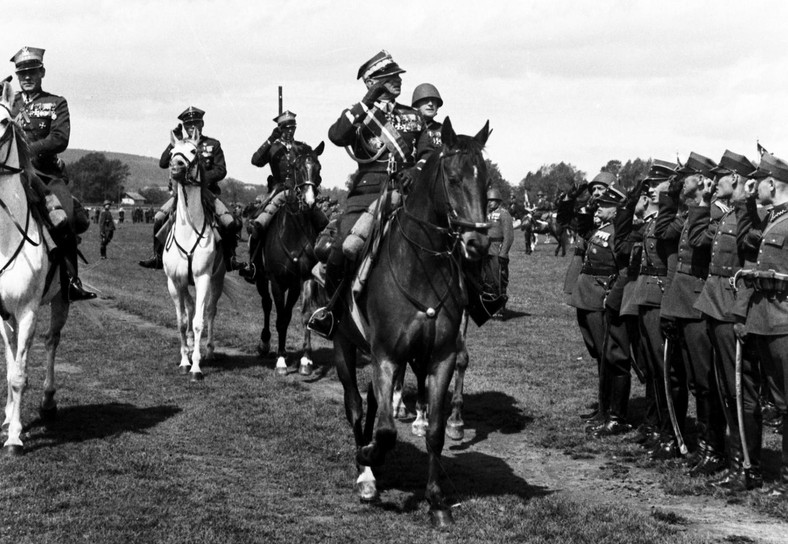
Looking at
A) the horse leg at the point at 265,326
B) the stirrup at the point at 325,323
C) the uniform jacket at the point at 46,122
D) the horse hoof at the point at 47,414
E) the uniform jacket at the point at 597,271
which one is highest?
the uniform jacket at the point at 46,122

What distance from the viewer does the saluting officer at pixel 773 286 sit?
789 centimetres

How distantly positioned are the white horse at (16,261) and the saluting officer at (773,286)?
6.98m

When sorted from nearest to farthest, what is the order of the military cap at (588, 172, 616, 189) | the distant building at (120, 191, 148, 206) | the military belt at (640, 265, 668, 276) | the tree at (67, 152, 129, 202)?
the military belt at (640, 265, 668, 276) → the military cap at (588, 172, 616, 189) → the tree at (67, 152, 129, 202) → the distant building at (120, 191, 148, 206)

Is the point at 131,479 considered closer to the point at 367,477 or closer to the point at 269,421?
the point at 367,477

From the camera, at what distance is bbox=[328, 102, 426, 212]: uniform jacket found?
8852 mm

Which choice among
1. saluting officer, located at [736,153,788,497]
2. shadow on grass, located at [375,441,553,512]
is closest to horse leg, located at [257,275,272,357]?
shadow on grass, located at [375,441,553,512]

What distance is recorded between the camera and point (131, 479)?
8.54 meters

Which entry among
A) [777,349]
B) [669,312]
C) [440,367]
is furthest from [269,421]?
[777,349]

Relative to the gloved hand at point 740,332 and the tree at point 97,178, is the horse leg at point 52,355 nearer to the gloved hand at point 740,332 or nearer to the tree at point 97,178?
the gloved hand at point 740,332

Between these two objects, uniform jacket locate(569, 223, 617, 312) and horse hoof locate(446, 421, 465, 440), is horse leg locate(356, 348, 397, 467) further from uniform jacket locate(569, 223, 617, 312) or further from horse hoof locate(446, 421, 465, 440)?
uniform jacket locate(569, 223, 617, 312)

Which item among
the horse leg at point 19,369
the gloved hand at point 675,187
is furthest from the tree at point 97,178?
the gloved hand at point 675,187

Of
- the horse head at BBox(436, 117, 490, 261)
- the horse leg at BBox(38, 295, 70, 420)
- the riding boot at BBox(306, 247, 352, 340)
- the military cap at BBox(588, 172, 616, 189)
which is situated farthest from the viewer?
the military cap at BBox(588, 172, 616, 189)

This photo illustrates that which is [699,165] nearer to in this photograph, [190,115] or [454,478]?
[454,478]

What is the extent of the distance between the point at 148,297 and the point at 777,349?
21.1m
